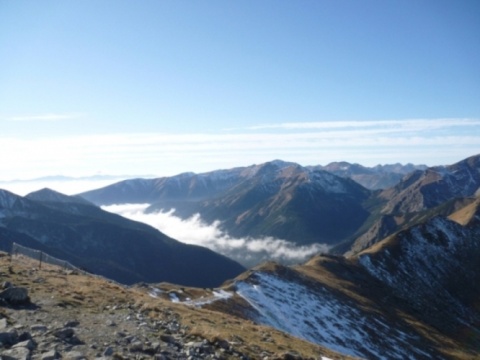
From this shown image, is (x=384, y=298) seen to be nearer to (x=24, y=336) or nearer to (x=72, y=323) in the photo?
(x=72, y=323)

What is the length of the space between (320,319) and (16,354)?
70165 millimetres

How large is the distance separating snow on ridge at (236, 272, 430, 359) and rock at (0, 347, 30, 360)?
5274cm

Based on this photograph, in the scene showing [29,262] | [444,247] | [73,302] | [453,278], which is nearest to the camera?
[73,302]

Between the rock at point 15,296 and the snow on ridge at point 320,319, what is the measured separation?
158ft

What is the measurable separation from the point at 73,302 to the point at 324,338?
2132 inches

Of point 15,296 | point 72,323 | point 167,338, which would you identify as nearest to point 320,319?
point 167,338

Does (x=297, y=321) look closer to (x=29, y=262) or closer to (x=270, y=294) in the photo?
(x=270, y=294)

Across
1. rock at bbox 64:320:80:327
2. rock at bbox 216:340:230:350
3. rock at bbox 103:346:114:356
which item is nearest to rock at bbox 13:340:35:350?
rock at bbox 103:346:114:356

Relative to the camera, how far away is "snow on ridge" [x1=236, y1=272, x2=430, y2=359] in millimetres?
68750

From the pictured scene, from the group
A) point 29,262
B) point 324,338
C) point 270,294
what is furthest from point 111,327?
point 270,294

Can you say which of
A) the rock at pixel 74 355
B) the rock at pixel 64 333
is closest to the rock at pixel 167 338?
the rock at pixel 64 333

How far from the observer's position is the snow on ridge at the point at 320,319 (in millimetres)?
68750

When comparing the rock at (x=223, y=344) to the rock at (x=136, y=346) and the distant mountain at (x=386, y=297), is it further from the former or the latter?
the distant mountain at (x=386, y=297)

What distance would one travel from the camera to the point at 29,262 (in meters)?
35.3
